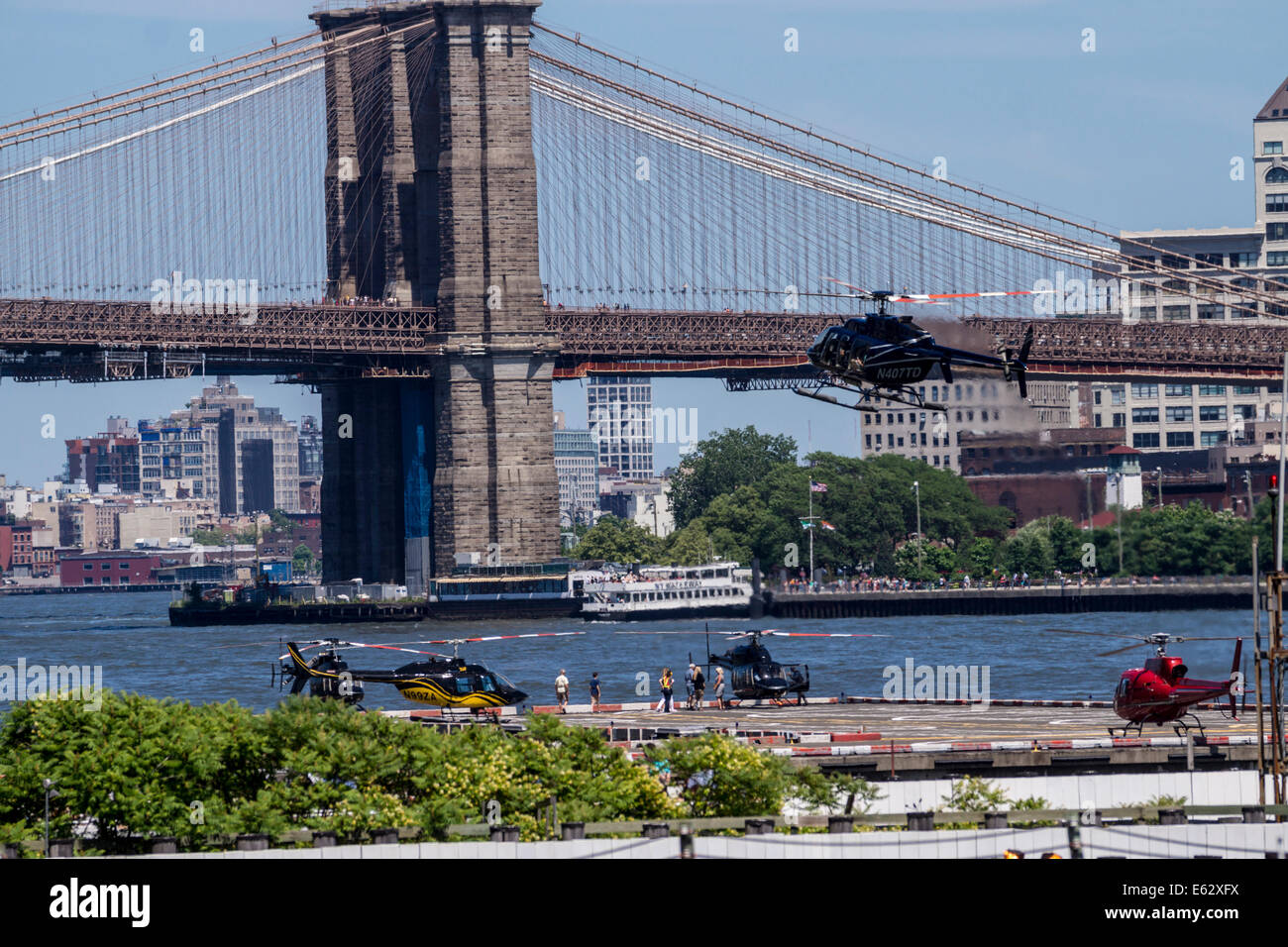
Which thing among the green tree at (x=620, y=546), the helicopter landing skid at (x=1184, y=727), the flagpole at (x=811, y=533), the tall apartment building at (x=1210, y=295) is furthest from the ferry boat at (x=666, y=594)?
the helicopter landing skid at (x=1184, y=727)

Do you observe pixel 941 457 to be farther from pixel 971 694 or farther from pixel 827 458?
pixel 971 694

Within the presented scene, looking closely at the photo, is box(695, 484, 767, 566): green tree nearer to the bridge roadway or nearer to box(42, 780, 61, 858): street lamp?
the bridge roadway

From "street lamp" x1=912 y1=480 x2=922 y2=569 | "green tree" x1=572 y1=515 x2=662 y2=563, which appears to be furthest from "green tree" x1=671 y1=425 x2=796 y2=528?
"street lamp" x1=912 y1=480 x2=922 y2=569

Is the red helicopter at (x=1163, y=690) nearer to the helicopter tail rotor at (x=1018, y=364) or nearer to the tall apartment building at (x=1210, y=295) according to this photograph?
the helicopter tail rotor at (x=1018, y=364)

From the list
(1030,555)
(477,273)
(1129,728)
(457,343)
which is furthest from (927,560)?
(1129,728)
